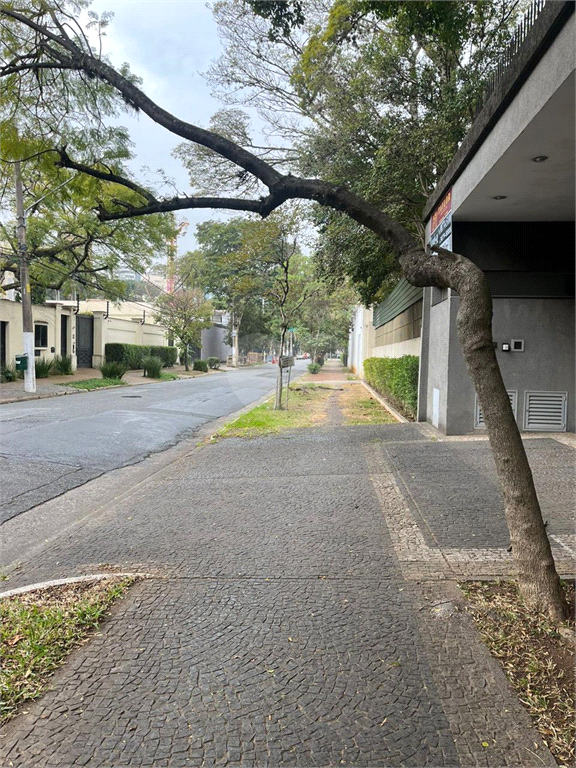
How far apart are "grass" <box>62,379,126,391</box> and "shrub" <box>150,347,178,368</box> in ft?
43.3

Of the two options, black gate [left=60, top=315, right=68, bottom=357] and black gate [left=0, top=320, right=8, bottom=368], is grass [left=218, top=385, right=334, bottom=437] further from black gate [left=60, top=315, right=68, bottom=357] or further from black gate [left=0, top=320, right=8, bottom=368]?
black gate [left=60, top=315, right=68, bottom=357]

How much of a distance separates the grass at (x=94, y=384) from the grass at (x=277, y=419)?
905 centimetres

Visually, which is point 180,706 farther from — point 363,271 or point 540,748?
point 363,271

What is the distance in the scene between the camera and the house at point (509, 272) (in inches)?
246

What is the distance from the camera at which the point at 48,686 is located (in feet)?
8.11

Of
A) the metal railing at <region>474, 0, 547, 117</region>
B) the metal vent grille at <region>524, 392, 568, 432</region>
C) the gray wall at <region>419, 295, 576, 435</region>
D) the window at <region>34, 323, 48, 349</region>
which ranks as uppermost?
the metal railing at <region>474, 0, 547, 117</region>

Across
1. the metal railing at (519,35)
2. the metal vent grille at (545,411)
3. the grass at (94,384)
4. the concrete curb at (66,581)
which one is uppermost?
the metal railing at (519,35)

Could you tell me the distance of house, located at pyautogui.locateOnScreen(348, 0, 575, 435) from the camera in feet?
20.5

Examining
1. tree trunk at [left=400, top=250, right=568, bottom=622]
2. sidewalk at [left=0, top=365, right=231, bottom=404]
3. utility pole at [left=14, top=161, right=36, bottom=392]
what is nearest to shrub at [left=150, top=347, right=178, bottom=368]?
sidewalk at [left=0, top=365, right=231, bottom=404]

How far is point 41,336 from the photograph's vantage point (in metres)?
25.8

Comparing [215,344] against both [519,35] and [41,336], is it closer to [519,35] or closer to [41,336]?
[41,336]

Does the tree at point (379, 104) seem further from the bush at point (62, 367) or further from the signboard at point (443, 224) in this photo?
the bush at point (62, 367)

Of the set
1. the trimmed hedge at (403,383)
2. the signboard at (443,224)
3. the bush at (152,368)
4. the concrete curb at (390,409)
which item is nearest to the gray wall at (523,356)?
the signboard at (443,224)

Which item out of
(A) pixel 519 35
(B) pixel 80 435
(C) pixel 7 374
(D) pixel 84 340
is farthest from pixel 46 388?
(A) pixel 519 35
